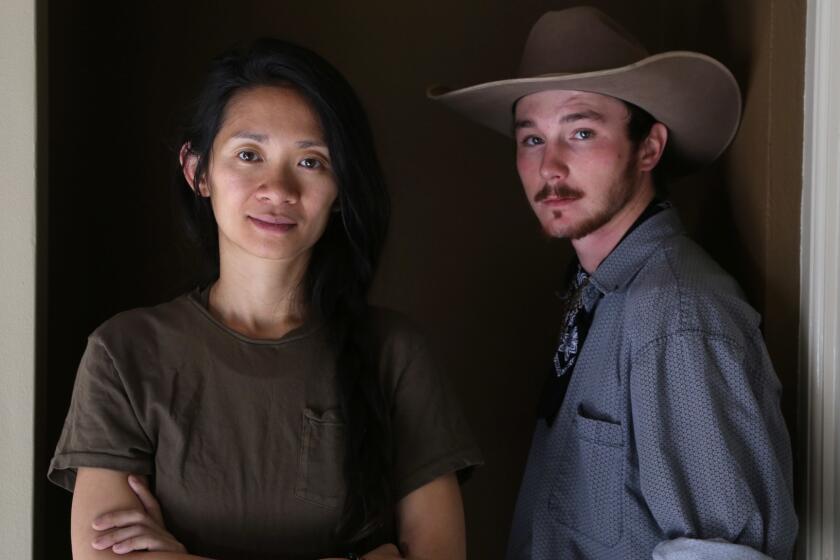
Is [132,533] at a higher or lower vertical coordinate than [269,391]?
lower

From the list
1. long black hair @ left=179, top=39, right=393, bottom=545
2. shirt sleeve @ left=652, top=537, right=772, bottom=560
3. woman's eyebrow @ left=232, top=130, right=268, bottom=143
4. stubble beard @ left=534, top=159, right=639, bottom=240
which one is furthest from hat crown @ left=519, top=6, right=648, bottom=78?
shirt sleeve @ left=652, top=537, right=772, bottom=560

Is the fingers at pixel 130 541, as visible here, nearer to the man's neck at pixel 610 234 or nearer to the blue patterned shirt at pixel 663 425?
the blue patterned shirt at pixel 663 425

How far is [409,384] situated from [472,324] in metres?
0.95

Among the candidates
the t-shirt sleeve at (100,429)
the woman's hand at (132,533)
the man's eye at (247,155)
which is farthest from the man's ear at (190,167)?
the woman's hand at (132,533)

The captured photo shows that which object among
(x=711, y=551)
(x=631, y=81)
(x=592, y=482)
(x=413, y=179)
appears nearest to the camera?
(x=711, y=551)

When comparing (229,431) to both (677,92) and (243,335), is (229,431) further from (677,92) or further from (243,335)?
(677,92)

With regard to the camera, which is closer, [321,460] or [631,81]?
[321,460]

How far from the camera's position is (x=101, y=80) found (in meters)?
2.64

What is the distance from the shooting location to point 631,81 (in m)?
2.12

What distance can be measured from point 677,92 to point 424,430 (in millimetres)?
883

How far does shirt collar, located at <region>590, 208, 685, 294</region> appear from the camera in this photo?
2.03 metres

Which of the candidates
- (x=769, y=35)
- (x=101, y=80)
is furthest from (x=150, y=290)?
(x=769, y=35)

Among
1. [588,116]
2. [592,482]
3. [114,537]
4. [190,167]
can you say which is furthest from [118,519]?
[588,116]

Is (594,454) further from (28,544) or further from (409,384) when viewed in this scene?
(28,544)
